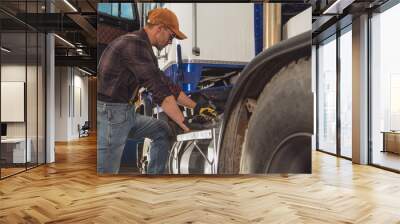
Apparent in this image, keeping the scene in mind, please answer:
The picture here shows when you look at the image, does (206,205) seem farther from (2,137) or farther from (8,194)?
(2,137)

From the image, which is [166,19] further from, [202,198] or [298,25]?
[202,198]

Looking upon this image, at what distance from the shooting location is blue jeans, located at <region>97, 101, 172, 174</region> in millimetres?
6172

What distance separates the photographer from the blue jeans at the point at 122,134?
6.17 m

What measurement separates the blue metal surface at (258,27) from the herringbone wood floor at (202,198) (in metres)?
2.21

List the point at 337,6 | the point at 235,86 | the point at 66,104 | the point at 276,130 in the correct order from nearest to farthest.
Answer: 1. the point at 276,130
2. the point at 235,86
3. the point at 337,6
4. the point at 66,104

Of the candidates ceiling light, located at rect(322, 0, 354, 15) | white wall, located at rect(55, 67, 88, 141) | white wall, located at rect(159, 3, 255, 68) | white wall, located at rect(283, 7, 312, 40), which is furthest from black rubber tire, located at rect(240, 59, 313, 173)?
white wall, located at rect(55, 67, 88, 141)

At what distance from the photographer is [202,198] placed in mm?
4758

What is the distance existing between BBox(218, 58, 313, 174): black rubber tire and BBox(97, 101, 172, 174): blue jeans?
1.00 m

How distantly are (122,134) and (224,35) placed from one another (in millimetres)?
2372

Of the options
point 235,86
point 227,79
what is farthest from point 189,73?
point 235,86

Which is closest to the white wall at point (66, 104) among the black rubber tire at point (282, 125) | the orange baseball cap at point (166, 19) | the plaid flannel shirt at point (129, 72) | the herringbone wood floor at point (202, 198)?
the herringbone wood floor at point (202, 198)

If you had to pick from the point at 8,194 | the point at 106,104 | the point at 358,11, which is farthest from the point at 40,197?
the point at 358,11

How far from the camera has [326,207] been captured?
424 centimetres

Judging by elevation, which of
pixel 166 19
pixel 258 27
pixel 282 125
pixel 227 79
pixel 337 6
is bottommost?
pixel 282 125
